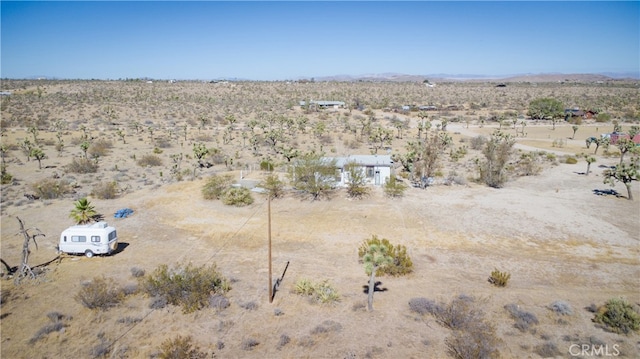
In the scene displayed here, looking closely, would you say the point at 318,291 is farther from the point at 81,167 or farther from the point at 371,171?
the point at 81,167

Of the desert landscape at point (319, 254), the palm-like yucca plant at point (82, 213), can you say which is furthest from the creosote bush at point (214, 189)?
the palm-like yucca plant at point (82, 213)

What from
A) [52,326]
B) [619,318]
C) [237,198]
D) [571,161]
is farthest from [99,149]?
[571,161]

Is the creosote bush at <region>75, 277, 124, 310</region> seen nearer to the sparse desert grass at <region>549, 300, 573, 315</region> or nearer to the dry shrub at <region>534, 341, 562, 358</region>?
the dry shrub at <region>534, 341, 562, 358</region>

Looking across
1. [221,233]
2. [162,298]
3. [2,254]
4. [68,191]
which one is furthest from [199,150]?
[162,298]

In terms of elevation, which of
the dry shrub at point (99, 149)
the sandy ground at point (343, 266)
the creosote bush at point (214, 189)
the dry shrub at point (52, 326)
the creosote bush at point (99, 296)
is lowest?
the sandy ground at point (343, 266)

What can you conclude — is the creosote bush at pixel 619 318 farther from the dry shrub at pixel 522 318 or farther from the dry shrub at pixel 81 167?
the dry shrub at pixel 81 167

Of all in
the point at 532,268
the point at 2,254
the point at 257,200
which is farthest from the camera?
the point at 257,200

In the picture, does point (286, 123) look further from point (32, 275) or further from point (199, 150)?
point (32, 275)
